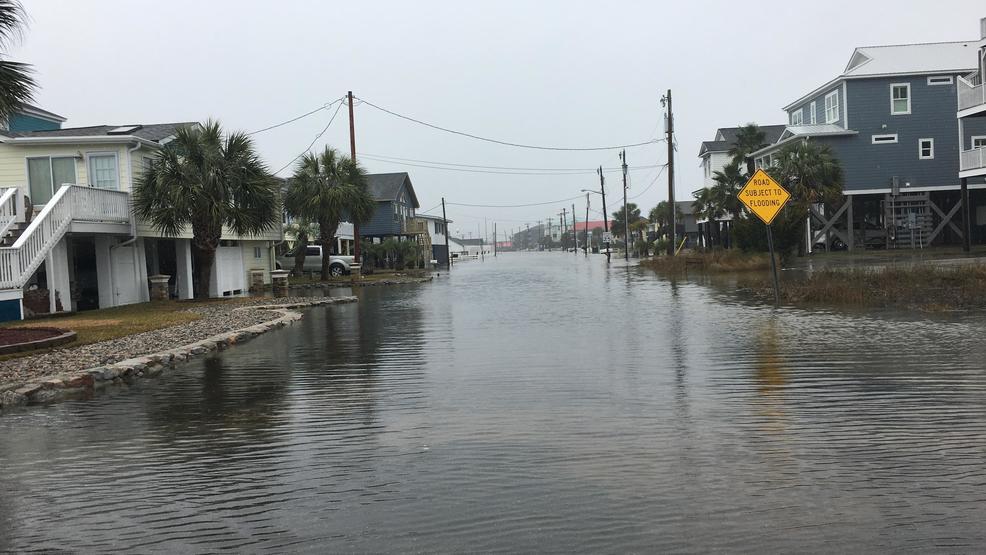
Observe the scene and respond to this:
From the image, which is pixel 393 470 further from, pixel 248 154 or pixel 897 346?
pixel 248 154

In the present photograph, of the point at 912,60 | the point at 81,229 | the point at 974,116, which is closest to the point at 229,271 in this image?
the point at 81,229

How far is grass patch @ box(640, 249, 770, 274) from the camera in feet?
133

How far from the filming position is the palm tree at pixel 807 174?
42.2 meters

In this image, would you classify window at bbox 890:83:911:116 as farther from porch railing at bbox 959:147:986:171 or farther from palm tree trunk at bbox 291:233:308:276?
palm tree trunk at bbox 291:233:308:276

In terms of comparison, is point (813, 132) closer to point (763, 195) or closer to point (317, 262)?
point (763, 195)

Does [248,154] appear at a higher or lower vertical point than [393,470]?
higher

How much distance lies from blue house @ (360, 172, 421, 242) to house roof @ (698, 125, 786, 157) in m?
26.1

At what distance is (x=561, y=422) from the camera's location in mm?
8391

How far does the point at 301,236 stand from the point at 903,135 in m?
34.5

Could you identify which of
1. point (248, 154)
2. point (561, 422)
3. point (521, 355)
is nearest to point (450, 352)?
point (521, 355)

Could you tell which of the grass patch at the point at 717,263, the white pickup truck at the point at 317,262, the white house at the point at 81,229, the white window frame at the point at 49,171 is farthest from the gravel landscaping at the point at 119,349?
the white pickup truck at the point at 317,262

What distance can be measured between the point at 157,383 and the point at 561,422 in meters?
6.37

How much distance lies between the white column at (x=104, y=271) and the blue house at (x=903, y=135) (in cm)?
3664

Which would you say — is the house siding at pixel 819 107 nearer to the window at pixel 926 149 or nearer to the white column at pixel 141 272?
the window at pixel 926 149
